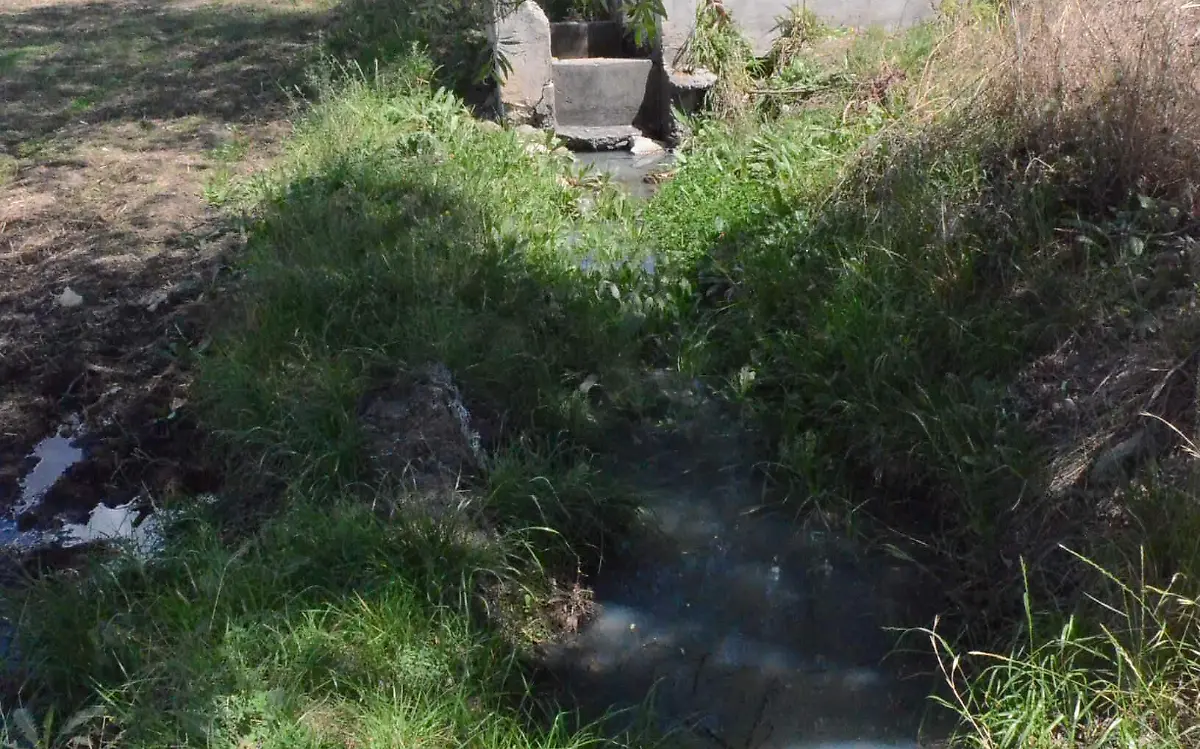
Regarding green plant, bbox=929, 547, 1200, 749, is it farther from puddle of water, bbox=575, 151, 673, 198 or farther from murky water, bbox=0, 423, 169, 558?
puddle of water, bbox=575, 151, 673, 198

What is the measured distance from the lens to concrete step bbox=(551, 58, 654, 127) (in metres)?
8.36

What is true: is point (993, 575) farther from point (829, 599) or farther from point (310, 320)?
point (310, 320)

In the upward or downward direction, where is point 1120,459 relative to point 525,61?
downward

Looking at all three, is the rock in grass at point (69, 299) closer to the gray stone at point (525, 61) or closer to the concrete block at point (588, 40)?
the gray stone at point (525, 61)

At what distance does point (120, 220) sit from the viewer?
669 cm

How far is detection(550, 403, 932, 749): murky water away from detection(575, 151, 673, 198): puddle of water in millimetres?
3418

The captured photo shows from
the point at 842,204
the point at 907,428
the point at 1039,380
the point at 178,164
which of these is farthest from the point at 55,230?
the point at 1039,380

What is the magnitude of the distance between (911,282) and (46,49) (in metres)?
9.36

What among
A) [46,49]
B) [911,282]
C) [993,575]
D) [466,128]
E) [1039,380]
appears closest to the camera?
[993,575]

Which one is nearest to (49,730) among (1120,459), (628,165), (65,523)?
(65,523)

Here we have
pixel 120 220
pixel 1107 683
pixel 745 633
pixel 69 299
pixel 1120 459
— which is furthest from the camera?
pixel 120 220

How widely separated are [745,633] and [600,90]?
571 cm

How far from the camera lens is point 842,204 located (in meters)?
5.51

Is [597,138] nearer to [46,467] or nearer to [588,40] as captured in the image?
[588,40]
